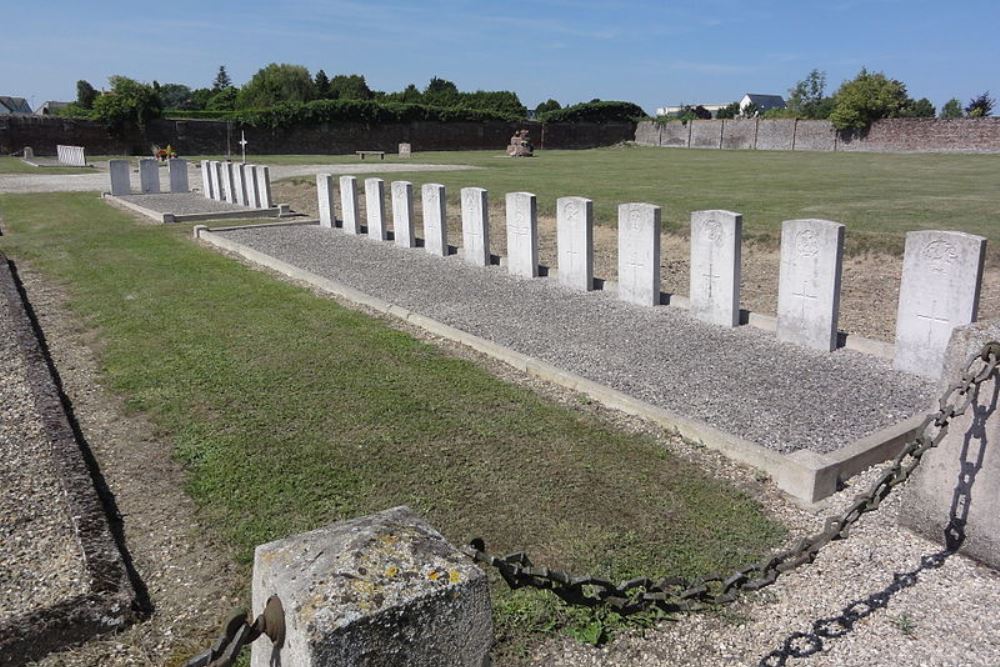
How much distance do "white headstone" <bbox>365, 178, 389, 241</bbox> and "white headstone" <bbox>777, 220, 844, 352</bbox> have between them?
7.70 metres

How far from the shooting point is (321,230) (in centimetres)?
1449

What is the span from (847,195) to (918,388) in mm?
11386

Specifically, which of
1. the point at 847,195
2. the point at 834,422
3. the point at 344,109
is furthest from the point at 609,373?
the point at 344,109

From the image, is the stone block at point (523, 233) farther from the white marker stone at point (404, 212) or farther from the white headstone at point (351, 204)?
the white headstone at point (351, 204)

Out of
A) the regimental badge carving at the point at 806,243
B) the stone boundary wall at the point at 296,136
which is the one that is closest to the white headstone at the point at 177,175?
the stone boundary wall at the point at 296,136

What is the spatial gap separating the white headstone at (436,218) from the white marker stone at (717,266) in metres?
4.73

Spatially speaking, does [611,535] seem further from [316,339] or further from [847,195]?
[847,195]

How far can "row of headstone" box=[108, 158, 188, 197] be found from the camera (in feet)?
65.7

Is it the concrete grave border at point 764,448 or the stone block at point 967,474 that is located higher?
the stone block at point 967,474

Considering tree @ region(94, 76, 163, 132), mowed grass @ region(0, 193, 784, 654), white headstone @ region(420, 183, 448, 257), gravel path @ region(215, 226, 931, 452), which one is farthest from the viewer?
tree @ region(94, 76, 163, 132)

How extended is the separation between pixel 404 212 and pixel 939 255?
809 cm

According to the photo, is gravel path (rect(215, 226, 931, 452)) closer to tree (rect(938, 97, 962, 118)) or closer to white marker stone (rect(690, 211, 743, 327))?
white marker stone (rect(690, 211, 743, 327))

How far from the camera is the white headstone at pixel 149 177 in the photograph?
2080 centimetres

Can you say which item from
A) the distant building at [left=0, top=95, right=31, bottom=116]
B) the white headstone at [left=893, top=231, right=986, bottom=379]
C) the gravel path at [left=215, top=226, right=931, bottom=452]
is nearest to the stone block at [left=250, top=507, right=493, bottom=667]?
the gravel path at [left=215, top=226, right=931, bottom=452]
